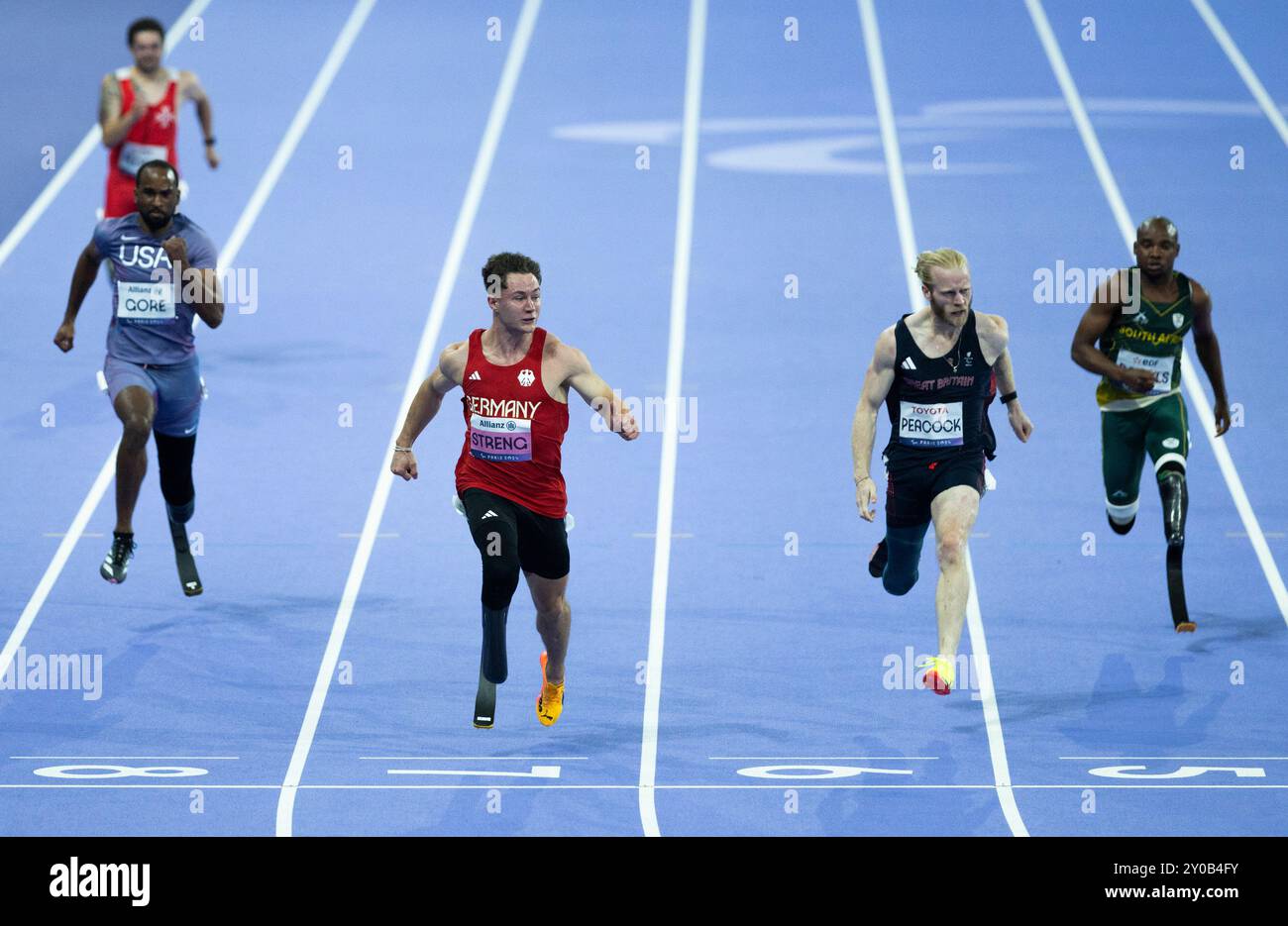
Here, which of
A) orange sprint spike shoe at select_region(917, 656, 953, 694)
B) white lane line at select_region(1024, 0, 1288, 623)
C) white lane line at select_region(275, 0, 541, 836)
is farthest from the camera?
white lane line at select_region(1024, 0, 1288, 623)

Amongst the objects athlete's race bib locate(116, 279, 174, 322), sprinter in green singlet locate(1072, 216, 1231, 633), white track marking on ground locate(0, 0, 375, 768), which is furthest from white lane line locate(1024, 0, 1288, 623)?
white track marking on ground locate(0, 0, 375, 768)

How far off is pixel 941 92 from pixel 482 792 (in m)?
9.87

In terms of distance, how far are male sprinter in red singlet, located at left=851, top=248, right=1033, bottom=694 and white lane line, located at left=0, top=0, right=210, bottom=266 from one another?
741 cm

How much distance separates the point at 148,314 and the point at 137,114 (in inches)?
128

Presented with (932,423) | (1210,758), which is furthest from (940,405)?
(1210,758)

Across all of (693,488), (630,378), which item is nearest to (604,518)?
(693,488)

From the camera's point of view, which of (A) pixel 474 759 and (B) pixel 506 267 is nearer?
(B) pixel 506 267

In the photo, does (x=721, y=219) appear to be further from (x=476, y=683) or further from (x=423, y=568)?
(x=476, y=683)

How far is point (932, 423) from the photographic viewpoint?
7738 millimetres

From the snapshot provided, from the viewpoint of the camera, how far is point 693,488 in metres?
11.3

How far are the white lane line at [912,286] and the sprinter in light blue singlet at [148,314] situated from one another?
3.43m

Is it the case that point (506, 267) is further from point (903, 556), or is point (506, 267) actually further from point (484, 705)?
point (903, 556)

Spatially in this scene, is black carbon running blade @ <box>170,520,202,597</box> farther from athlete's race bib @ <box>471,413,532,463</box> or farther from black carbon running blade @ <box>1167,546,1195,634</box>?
black carbon running blade @ <box>1167,546,1195,634</box>

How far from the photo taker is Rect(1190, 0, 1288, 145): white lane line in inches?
625
